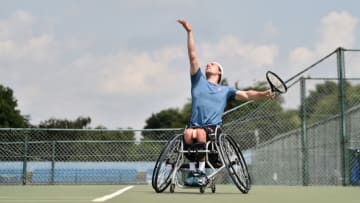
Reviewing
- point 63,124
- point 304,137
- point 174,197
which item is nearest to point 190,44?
point 174,197

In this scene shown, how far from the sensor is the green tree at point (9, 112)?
236ft

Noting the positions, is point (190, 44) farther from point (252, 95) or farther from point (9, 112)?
point (9, 112)

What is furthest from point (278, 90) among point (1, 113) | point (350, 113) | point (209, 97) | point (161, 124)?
point (161, 124)

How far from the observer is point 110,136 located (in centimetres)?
1616

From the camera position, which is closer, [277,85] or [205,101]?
[205,101]

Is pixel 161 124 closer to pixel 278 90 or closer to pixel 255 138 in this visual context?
pixel 255 138

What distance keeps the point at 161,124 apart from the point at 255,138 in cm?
8715

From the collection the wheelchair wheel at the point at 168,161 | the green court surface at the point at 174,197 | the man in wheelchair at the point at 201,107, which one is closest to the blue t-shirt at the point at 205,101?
the man in wheelchair at the point at 201,107

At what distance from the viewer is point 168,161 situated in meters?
7.32

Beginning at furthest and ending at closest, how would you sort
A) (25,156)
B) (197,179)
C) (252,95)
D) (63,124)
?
(63,124), (25,156), (252,95), (197,179)

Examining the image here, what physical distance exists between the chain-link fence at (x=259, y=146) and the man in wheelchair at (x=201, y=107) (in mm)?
4933

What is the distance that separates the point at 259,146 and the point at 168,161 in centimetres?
710

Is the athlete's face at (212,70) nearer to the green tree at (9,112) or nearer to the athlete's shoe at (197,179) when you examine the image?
the athlete's shoe at (197,179)

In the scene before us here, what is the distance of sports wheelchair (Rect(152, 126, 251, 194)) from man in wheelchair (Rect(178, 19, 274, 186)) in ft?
0.18
